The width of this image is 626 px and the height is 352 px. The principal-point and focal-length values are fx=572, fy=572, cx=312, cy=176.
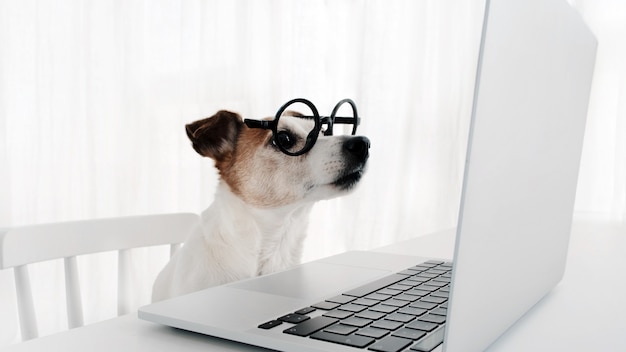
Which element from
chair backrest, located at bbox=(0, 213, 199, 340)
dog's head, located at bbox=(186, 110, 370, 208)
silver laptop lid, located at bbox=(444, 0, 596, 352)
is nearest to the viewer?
silver laptop lid, located at bbox=(444, 0, 596, 352)

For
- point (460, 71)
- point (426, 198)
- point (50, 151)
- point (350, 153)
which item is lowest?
point (426, 198)

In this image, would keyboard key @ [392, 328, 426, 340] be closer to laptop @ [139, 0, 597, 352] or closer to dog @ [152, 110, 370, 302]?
laptop @ [139, 0, 597, 352]

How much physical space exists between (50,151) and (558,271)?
1.64 meters

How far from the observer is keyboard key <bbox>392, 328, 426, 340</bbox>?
1.37 feet

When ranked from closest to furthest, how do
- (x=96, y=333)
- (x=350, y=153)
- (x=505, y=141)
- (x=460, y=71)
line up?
(x=505, y=141), (x=96, y=333), (x=350, y=153), (x=460, y=71)

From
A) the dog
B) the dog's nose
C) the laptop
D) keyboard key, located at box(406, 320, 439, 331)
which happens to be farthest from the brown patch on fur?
keyboard key, located at box(406, 320, 439, 331)

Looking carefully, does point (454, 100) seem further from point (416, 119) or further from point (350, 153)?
point (350, 153)

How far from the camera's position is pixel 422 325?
1.49 feet

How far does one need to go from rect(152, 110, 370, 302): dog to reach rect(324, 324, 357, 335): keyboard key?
15.9 inches

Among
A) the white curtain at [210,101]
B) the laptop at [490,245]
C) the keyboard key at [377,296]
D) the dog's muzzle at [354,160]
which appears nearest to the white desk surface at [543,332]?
the laptop at [490,245]

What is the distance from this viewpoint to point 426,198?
274 cm

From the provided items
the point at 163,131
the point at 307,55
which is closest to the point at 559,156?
the point at 163,131

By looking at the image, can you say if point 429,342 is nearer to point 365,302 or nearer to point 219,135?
point 365,302

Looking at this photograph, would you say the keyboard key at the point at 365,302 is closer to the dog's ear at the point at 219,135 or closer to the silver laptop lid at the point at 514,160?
the silver laptop lid at the point at 514,160
